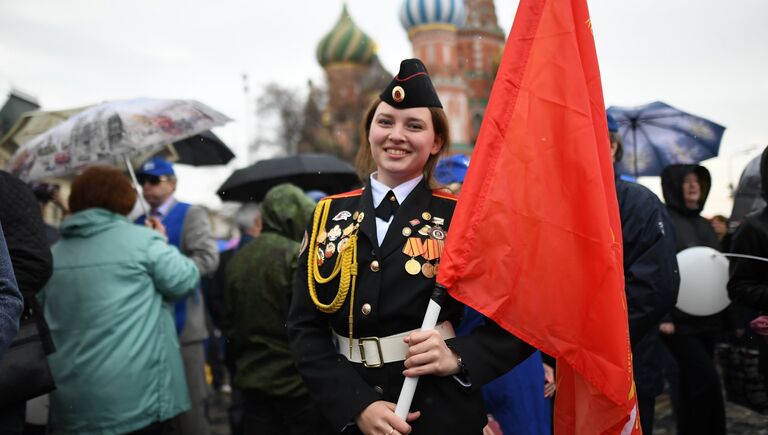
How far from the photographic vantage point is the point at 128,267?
12.6ft

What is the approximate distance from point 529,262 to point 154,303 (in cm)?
260

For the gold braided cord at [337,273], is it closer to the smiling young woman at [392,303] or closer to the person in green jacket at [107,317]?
the smiling young woman at [392,303]

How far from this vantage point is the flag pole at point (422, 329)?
7.18 ft

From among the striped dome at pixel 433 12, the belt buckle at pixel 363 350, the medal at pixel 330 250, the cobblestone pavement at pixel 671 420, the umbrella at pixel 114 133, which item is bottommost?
the cobblestone pavement at pixel 671 420

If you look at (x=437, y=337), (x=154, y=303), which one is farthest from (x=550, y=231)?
(x=154, y=303)

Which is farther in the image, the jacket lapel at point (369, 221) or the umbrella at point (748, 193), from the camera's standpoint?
the umbrella at point (748, 193)

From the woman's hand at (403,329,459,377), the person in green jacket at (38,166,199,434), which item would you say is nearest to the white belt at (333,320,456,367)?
the woman's hand at (403,329,459,377)

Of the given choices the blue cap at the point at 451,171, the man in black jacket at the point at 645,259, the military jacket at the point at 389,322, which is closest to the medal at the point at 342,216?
the military jacket at the point at 389,322

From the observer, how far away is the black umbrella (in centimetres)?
620

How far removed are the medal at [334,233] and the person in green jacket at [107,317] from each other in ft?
5.89

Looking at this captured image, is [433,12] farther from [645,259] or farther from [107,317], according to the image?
[645,259]

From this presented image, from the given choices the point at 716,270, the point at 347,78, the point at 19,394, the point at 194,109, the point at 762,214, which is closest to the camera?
the point at 19,394

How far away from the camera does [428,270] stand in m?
2.36

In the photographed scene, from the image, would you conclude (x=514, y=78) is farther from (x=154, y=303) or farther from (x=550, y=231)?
(x=154, y=303)
